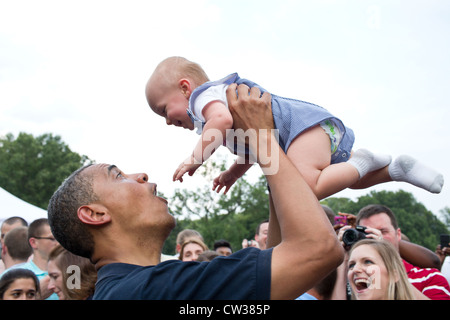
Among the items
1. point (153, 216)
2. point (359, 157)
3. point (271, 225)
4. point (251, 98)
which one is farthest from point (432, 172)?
point (153, 216)

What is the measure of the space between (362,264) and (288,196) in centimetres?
198

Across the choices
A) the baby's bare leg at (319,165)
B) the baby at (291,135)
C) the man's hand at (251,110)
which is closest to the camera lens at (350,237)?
the baby at (291,135)

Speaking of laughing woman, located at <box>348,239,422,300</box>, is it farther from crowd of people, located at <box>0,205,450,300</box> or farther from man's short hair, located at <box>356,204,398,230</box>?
man's short hair, located at <box>356,204,398,230</box>

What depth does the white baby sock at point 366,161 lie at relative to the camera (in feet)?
8.25

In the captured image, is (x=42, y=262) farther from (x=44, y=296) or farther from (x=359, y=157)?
(x=359, y=157)

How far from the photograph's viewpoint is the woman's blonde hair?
10.7ft

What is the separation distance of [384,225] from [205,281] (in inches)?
127

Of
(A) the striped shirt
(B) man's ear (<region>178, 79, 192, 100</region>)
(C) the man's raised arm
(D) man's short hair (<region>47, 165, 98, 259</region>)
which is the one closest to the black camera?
(A) the striped shirt

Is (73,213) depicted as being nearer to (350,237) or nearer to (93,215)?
(93,215)

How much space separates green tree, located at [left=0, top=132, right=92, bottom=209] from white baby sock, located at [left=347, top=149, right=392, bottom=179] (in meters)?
35.8

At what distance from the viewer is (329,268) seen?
1.71 m

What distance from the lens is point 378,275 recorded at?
333 centimetres

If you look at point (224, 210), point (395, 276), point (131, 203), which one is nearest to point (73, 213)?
point (131, 203)

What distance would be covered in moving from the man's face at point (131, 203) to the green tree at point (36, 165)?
3572 cm
